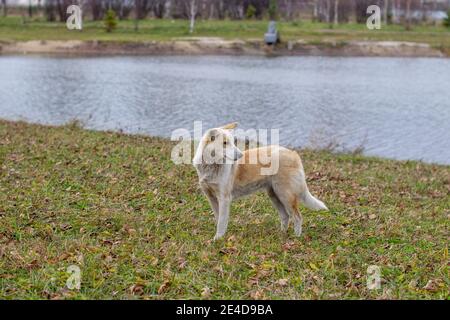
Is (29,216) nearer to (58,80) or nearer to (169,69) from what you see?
(58,80)

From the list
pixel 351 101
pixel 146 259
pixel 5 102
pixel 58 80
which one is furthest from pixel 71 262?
pixel 58 80

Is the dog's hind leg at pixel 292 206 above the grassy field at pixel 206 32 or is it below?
below

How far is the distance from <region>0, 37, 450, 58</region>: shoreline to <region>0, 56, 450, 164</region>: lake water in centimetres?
512

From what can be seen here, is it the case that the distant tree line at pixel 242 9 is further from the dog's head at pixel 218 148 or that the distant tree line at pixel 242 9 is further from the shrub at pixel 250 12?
the dog's head at pixel 218 148

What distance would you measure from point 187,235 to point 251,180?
4.19ft

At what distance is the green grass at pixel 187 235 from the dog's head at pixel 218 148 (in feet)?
3.97

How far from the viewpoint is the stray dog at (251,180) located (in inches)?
328

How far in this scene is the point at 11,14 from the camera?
259ft

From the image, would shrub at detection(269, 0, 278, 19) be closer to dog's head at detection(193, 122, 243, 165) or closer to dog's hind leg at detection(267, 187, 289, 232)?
dog's hind leg at detection(267, 187, 289, 232)

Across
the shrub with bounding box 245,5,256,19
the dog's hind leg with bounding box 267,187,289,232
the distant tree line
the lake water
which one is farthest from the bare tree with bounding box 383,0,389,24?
the dog's hind leg with bounding box 267,187,289,232

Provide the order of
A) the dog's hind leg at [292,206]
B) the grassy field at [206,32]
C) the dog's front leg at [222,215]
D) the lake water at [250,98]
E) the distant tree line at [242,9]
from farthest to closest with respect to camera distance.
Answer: the distant tree line at [242,9], the grassy field at [206,32], the lake water at [250,98], the dog's hind leg at [292,206], the dog's front leg at [222,215]

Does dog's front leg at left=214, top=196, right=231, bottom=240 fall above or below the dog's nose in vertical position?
below

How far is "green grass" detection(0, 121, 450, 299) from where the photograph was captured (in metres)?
6.61

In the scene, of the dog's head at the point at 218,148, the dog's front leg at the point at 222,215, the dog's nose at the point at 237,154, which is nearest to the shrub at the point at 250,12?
the dog's front leg at the point at 222,215
